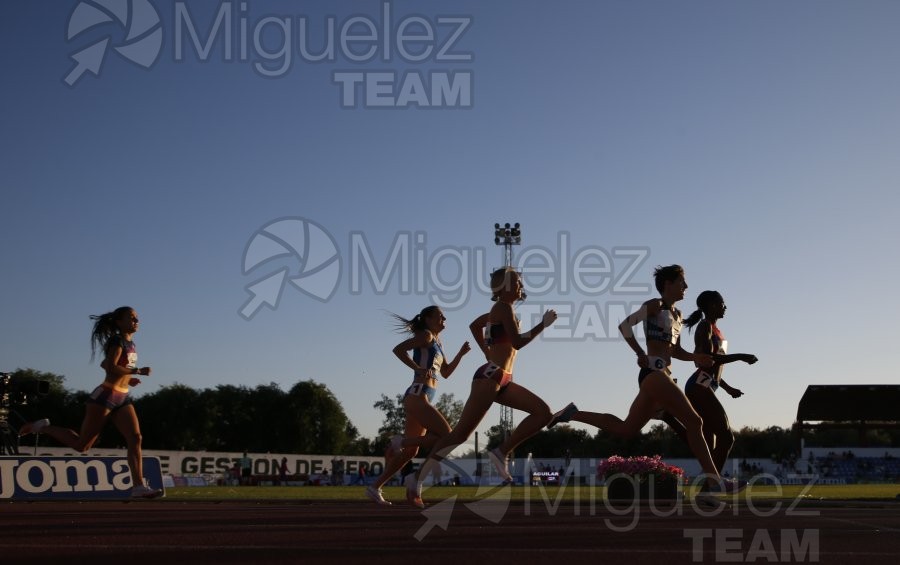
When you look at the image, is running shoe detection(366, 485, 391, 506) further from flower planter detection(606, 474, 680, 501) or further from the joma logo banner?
the joma logo banner

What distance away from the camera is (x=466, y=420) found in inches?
388

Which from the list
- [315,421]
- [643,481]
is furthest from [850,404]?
[643,481]

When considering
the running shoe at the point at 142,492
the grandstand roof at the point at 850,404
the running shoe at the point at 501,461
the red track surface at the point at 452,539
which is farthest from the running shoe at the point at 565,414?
the grandstand roof at the point at 850,404

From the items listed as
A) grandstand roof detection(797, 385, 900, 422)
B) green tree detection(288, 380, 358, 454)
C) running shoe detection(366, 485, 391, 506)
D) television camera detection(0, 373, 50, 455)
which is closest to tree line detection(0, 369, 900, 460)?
green tree detection(288, 380, 358, 454)

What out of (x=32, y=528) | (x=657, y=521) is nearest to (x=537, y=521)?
(x=657, y=521)

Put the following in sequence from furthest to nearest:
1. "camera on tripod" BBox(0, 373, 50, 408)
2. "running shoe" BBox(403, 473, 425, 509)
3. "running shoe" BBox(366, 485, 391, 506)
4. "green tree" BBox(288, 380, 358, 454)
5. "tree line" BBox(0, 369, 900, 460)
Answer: "green tree" BBox(288, 380, 358, 454) → "tree line" BBox(0, 369, 900, 460) → "camera on tripod" BBox(0, 373, 50, 408) → "running shoe" BBox(366, 485, 391, 506) → "running shoe" BBox(403, 473, 425, 509)

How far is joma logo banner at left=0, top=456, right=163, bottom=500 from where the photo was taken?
18.3 m

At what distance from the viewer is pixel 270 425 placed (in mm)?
107250

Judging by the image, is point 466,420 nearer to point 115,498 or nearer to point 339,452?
point 115,498

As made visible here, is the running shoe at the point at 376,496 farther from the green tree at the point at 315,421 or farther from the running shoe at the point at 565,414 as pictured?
the green tree at the point at 315,421

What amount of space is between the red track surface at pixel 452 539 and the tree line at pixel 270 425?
8336 centimetres

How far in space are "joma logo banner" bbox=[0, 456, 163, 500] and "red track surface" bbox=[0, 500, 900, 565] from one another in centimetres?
991

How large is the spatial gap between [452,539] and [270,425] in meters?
104

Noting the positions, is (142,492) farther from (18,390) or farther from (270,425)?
(270,425)
